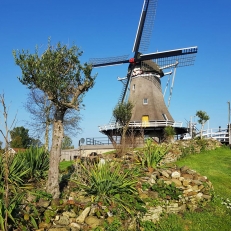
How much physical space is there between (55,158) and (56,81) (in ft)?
7.35

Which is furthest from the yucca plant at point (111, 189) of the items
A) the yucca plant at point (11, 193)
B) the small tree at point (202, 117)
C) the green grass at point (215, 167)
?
the small tree at point (202, 117)

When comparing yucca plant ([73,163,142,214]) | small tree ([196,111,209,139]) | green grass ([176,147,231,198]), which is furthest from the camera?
small tree ([196,111,209,139])

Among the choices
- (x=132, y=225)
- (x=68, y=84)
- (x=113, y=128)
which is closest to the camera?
(x=132, y=225)

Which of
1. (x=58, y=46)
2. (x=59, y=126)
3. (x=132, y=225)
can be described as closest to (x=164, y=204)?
(x=132, y=225)

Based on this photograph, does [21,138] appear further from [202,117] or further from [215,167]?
[215,167]

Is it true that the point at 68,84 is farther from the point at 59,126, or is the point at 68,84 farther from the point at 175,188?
the point at 175,188

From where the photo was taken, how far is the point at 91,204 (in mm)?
7383

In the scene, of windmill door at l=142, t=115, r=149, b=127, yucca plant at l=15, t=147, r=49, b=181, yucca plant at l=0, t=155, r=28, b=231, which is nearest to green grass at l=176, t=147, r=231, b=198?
yucca plant at l=15, t=147, r=49, b=181

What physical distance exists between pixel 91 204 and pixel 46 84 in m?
3.58

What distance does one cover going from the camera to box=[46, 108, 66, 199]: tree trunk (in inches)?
316

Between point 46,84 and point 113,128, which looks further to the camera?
point 113,128

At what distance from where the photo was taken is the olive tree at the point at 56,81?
820cm

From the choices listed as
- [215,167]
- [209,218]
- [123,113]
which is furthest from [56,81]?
[123,113]

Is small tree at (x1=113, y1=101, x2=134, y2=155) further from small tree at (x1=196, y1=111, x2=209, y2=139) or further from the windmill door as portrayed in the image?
small tree at (x1=196, y1=111, x2=209, y2=139)
